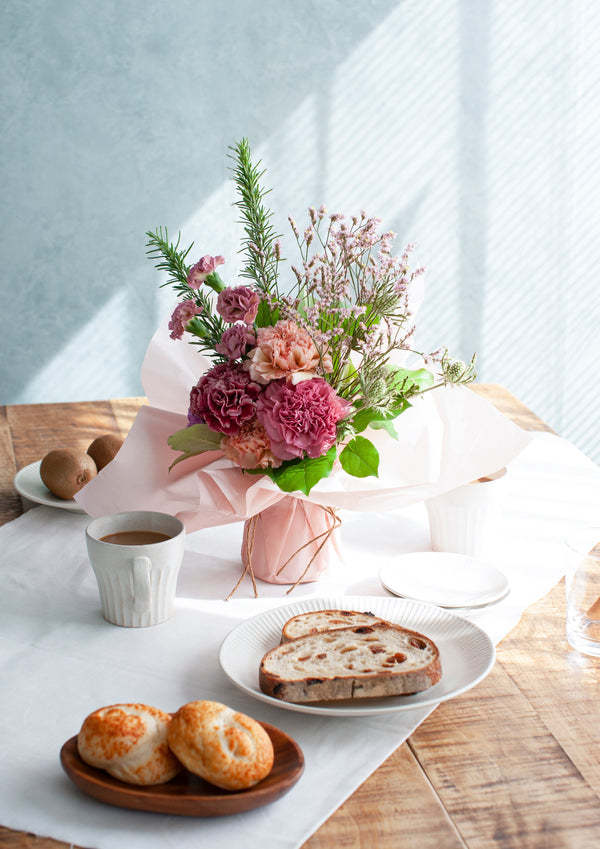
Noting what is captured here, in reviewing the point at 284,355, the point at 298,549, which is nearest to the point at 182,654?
the point at 298,549

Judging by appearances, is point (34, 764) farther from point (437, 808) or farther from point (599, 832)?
point (599, 832)

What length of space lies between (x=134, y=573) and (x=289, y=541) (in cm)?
21

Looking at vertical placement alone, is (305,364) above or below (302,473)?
above

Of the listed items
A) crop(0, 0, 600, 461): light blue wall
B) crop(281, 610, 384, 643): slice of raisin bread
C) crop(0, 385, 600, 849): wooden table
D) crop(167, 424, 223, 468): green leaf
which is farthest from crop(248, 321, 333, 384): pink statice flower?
crop(0, 0, 600, 461): light blue wall

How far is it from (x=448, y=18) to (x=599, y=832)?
3.12 m

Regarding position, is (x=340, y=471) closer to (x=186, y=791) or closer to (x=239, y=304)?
(x=239, y=304)

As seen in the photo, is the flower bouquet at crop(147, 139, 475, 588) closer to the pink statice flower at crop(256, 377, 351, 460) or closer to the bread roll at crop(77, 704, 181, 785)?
the pink statice flower at crop(256, 377, 351, 460)

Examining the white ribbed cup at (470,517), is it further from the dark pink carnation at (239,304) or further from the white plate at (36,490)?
the white plate at (36,490)

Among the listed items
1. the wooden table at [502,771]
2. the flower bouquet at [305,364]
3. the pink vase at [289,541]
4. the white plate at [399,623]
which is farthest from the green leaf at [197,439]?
the wooden table at [502,771]

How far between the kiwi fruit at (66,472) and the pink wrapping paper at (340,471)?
12 centimetres

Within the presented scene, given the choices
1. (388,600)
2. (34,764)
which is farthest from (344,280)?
(34,764)

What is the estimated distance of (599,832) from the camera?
0.61 m

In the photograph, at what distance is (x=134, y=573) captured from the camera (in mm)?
874

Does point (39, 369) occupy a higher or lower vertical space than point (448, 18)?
lower
